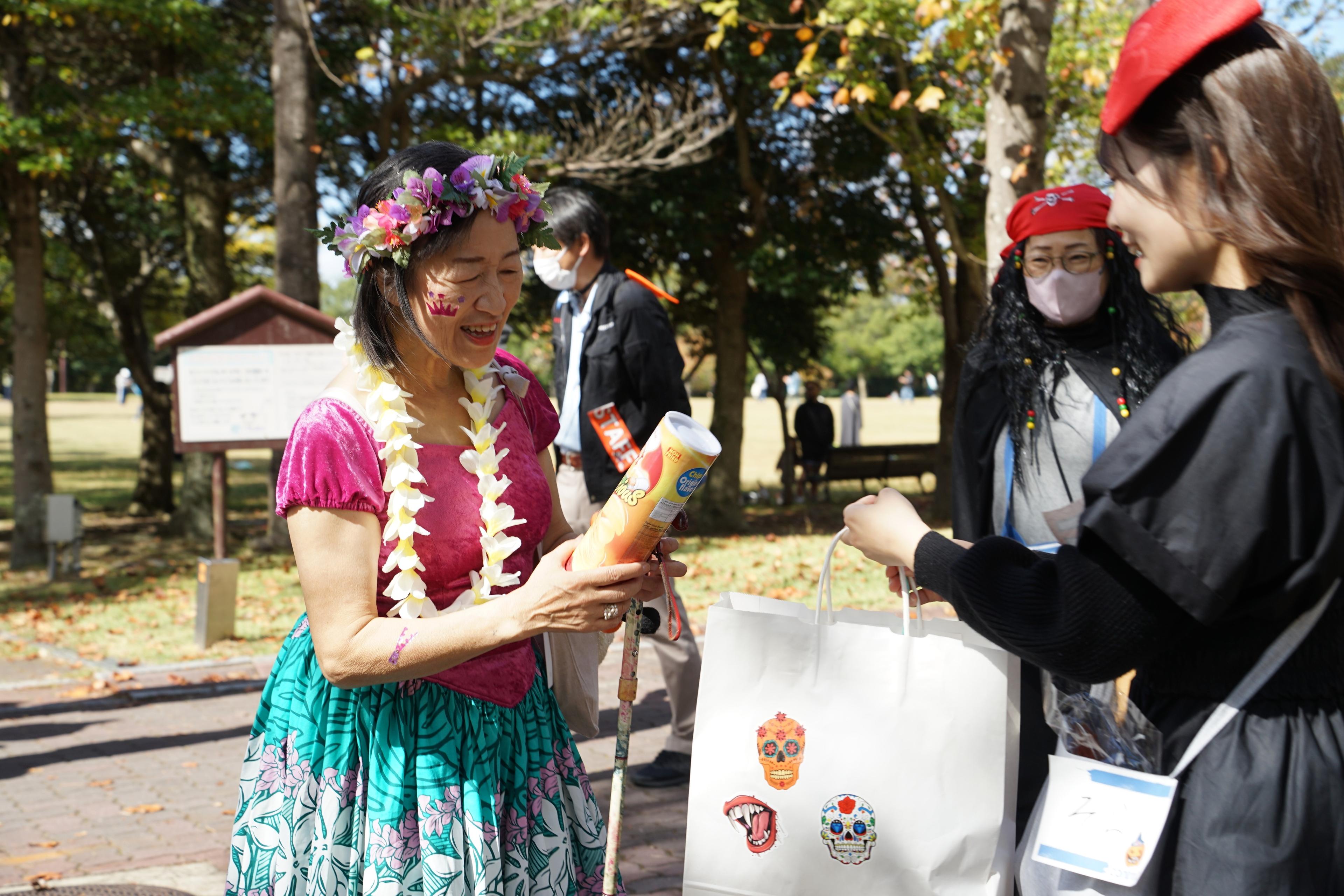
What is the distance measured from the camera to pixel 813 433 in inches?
741

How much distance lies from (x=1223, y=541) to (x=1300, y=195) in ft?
1.47

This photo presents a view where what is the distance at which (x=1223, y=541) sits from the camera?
137cm

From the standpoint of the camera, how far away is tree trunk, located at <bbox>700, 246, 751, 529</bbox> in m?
15.2

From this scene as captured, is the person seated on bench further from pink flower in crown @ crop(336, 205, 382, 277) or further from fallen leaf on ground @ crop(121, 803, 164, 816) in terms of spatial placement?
pink flower in crown @ crop(336, 205, 382, 277)

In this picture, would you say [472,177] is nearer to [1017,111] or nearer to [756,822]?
[756,822]

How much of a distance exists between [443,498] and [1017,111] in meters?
5.80

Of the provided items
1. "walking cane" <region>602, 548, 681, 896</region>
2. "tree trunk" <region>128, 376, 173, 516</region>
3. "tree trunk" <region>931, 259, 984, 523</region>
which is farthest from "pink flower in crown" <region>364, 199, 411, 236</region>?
"tree trunk" <region>128, 376, 173, 516</region>

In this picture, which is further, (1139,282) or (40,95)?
(40,95)

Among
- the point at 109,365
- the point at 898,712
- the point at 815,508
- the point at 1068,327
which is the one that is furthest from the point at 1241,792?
the point at 109,365

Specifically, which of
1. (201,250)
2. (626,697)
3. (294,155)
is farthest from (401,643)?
(201,250)

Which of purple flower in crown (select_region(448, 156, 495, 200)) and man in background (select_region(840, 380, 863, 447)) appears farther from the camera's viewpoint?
man in background (select_region(840, 380, 863, 447))

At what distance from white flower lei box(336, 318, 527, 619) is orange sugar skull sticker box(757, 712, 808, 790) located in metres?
0.53

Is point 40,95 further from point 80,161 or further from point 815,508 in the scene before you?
point 815,508

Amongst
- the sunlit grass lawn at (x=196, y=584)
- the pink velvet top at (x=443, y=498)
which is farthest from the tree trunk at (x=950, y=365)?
the pink velvet top at (x=443, y=498)
